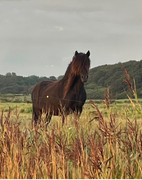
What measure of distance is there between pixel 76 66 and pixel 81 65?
0.15m

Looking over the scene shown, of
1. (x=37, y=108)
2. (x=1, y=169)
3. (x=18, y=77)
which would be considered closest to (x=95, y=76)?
(x=18, y=77)

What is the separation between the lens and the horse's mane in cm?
881

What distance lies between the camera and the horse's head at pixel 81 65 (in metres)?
8.66

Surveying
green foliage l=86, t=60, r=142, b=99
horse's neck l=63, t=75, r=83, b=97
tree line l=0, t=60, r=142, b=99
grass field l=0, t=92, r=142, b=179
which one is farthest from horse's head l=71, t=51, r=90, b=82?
green foliage l=86, t=60, r=142, b=99

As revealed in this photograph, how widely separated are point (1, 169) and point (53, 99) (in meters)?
6.53

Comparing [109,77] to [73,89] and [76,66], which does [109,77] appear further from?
[76,66]

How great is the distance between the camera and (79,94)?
9.20 m

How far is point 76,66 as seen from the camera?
8859 millimetres

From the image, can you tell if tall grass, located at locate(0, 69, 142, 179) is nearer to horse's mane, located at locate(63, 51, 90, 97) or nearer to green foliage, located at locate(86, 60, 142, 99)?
horse's mane, located at locate(63, 51, 90, 97)

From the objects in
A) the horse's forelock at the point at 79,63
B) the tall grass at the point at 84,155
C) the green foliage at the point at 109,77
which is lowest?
the tall grass at the point at 84,155

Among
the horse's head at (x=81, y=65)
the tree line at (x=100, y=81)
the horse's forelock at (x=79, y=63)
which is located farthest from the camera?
the tree line at (x=100, y=81)

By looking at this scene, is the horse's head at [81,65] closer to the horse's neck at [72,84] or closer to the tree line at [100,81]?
the horse's neck at [72,84]

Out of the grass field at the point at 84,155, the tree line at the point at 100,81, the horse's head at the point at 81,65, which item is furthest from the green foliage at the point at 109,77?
the grass field at the point at 84,155

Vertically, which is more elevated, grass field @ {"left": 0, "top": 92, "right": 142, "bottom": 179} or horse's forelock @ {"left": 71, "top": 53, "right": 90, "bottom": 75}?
horse's forelock @ {"left": 71, "top": 53, "right": 90, "bottom": 75}
